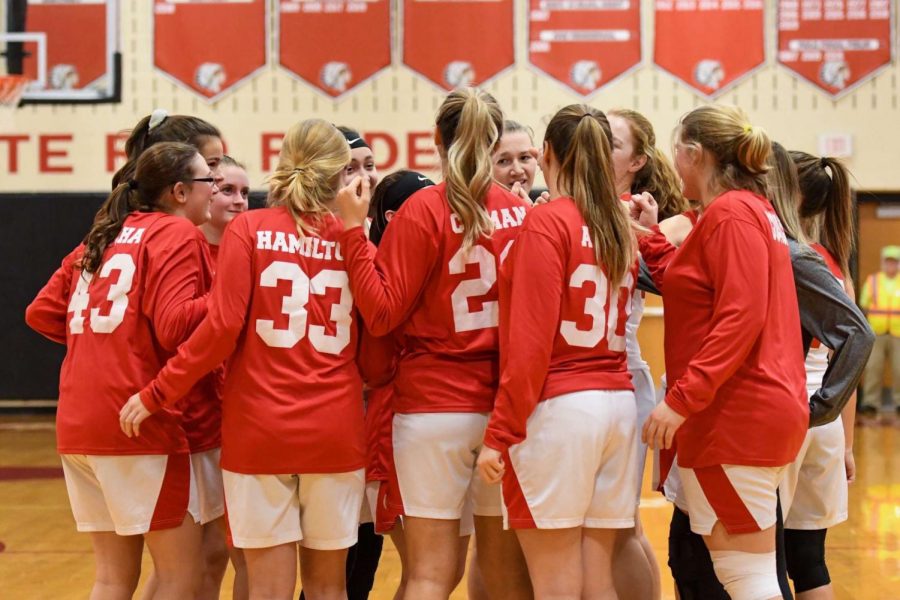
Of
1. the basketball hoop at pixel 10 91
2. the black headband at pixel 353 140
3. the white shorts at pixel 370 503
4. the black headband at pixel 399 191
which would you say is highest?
the basketball hoop at pixel 10 91

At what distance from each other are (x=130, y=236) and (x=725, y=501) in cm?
184

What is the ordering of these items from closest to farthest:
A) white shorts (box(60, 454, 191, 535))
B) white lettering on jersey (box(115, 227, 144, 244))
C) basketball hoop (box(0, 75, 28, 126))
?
white shorts (box(60, 454, 191, 535)) → white lettering on jersey (box(115, 227, 144, 244)) → basketball hoop (box(0, 75, 28, 126))

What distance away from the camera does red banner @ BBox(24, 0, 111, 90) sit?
34.7ft

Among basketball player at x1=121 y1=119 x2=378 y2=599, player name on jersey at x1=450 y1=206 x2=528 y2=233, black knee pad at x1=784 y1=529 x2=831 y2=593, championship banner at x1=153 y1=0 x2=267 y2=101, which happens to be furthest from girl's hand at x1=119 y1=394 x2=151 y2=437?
championship banner at x1=153 y1=0 x2=267 y2=101

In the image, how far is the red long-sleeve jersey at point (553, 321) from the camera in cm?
269

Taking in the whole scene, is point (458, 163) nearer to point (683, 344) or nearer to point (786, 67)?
point (683, 344)

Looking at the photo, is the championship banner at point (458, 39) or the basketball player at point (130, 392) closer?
the basketball player at point (130, 392)

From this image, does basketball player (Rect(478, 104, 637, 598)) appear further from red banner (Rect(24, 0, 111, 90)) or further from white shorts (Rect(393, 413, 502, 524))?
red banner (Rect(24, 0, 111, 90))

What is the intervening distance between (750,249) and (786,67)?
8.61 meters

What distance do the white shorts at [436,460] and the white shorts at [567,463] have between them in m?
0.16

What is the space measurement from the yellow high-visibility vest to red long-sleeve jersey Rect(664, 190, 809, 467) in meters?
9.01

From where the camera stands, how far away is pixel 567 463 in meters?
2.72

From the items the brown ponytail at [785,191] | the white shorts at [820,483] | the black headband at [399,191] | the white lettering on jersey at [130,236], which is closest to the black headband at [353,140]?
the black headband at [399,191]

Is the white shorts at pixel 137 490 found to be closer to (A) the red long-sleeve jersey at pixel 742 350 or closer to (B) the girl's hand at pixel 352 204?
(B) the girl's hand at pixel 352 204
